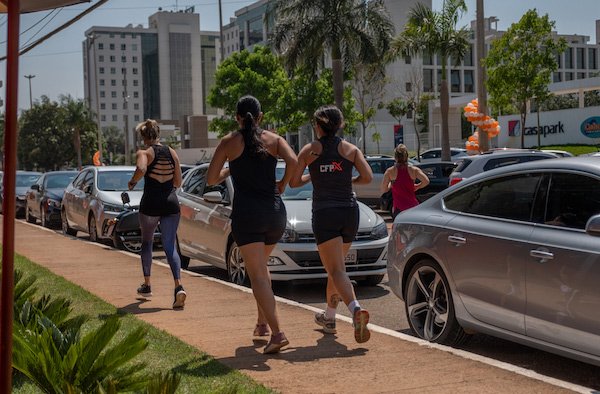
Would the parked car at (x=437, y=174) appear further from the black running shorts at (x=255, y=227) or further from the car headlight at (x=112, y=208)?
the black running shorts at (x=255, y=227)

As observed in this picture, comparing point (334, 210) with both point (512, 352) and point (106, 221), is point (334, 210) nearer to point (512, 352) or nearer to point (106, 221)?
point (512, 352)

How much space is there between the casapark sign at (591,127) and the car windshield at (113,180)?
3977cm

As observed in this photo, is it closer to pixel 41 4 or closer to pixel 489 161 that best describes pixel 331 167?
pixel 41 4

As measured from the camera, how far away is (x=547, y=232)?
6.10 meters

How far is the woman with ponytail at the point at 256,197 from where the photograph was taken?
6.58 meters

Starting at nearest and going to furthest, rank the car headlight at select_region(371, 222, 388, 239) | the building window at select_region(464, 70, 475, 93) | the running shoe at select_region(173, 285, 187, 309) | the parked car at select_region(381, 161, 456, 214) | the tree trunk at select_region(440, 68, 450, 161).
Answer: the running shoe at select_region(173, 285, 187, 309), the car headlight at select_region(371, 222, 388, 239), the parked car at select_region(381, 161, 456, 214), the tree trunk at select_region(440, 68, 450, 161), the building window at select_region(464, 70, 475, 93)

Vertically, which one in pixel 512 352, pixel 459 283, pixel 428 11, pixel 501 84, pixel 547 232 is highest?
pixel 428 11

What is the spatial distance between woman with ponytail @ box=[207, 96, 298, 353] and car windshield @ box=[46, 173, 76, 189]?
18.9 meters

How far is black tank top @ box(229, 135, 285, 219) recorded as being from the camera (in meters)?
6.62

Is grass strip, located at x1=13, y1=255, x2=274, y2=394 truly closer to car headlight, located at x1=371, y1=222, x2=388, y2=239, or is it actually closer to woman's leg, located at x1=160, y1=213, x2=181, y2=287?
woman's leg, located at x1=160, y1=213, x2=181, y2=287

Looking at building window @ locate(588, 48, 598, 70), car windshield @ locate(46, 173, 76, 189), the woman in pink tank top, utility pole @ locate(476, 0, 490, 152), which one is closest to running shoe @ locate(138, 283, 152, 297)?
the woman in pink tank top

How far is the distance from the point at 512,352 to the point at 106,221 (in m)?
11.4

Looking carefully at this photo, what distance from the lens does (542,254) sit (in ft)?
19.6

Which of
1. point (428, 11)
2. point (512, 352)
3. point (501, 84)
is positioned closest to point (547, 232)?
point (512, 352)
